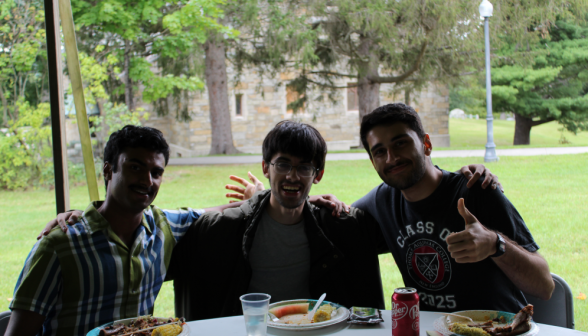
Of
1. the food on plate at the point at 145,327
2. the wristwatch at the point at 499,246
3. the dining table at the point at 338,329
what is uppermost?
the wristwatch at the point at 499,246

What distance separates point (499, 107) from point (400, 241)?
32.4 feet

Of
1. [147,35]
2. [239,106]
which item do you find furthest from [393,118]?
[239,106]

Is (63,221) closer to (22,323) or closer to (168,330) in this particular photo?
(22,323)

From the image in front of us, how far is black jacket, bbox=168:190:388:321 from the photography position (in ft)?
6.59

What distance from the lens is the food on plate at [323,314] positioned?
4.77 feet

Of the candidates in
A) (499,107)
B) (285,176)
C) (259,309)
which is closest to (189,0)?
(499,107)

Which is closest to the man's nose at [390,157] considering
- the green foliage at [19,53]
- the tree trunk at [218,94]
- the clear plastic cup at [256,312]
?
the clear plastic cup at [256,312]

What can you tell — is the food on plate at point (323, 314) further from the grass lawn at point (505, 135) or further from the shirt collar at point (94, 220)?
the grass lawn at point (505, 135)

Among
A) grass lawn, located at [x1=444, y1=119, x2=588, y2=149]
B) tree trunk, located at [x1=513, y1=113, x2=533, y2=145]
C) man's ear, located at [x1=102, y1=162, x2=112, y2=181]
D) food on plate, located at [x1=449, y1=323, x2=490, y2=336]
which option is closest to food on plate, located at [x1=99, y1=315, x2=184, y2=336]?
man's ear, located at [x1=102, y1=162, x2=112, y2=181]

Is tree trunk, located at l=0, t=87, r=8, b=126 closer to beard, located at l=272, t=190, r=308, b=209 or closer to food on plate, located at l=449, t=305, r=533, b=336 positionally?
beard, located at l=272, t=190, r=308, b=209

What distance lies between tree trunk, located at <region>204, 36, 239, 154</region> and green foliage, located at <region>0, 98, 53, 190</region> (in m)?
4.99

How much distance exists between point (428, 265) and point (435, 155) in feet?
30.3

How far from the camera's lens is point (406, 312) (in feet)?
4.17

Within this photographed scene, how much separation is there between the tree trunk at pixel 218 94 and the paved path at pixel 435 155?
0.67m
